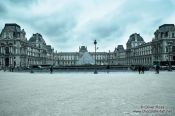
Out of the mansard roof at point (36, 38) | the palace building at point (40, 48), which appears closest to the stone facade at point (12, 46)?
the palace building at point (40, 48)

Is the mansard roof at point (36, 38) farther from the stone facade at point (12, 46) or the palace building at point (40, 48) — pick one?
the stone facade at point (12, 46)

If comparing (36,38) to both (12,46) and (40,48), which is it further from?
(12,46)

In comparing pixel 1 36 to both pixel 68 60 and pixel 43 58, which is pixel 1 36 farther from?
pixel 68 60

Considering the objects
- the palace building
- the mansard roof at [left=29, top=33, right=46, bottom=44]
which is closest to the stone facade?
the palace building

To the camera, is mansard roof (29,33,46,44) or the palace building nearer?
the palace building

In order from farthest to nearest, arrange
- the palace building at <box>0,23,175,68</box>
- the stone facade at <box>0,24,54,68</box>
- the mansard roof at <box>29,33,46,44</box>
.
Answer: the mansard roof at <box>29,33,46,44</box> < the stone facade at <box>0,24,54,68</box> < the palace building at <box>0,23,175,68</box>

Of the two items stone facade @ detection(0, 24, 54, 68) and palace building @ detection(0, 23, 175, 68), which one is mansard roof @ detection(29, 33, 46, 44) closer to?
palace building @ detection(0, 23, 175, 68)


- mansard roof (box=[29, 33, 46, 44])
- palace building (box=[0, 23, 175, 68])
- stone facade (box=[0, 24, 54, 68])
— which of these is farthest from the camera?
mansard roof (box=[29, 33, 46, 44])

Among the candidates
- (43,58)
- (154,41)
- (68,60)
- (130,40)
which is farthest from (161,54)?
(68,60)

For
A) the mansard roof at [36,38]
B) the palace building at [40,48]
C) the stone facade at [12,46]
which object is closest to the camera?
the palace building at [40,48]

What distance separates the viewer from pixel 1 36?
84.8 meters

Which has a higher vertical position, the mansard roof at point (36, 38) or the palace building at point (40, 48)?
the mansard roof at point (36, 38)

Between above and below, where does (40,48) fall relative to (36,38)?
below

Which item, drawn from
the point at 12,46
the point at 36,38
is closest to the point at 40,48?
the point at 36,38
